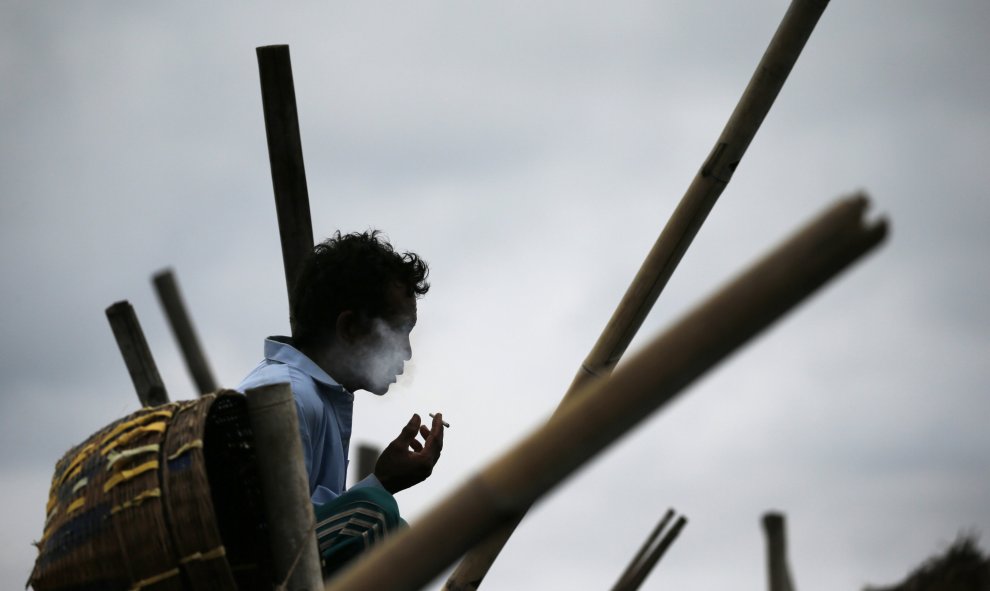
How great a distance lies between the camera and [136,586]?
6.91ft

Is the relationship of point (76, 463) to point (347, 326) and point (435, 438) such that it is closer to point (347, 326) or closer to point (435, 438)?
point (435, 438)

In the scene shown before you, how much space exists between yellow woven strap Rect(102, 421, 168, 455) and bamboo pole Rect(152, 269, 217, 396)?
8.04 ft

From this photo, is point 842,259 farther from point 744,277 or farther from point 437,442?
point 437,442

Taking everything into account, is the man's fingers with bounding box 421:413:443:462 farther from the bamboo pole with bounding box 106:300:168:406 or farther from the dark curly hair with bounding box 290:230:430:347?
the bamboo pole with bounding box 106:300:168:406

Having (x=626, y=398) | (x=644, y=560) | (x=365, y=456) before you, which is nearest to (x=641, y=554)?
(x=644, y=560)

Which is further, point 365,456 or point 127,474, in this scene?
point 365,456

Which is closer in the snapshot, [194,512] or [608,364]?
[194,512]

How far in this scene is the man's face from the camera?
10.7 ft

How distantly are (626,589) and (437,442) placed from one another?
1.88 ft

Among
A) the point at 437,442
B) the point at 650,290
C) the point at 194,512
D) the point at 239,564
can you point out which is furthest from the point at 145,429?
the point at 650,290

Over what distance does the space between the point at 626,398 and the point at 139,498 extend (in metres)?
1.13

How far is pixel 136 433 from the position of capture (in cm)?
220

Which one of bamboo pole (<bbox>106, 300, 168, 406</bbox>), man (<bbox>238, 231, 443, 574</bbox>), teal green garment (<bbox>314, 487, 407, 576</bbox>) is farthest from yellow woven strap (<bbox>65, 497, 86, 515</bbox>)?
bamboo pole (<bbox>106, 300, 168, 406</bbox>)

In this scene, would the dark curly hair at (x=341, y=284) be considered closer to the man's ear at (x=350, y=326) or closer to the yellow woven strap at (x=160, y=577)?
the man's ear at (x=350, y=326)
